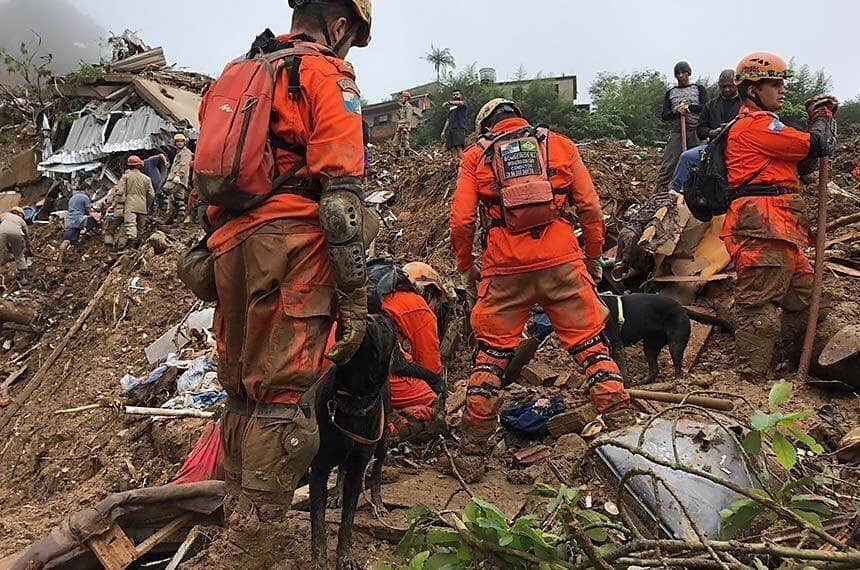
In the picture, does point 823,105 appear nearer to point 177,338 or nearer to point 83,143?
point 177,338

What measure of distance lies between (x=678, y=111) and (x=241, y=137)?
24.2ft

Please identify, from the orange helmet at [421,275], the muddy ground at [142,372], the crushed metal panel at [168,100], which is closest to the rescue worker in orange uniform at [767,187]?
the muddy ground at [142,372]

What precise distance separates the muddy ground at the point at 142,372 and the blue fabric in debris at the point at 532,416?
166 mm

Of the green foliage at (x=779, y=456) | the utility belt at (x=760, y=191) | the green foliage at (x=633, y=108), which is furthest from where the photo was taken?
the green foliage at (x=633, y=108)

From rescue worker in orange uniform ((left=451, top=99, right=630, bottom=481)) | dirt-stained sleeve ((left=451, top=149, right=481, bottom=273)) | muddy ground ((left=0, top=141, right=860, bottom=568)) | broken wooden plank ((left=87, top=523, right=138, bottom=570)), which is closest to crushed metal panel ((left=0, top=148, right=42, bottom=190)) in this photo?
muddy ground ((left=0, top=141, right=860, bottom=568))

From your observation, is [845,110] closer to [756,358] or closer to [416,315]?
[756,358]

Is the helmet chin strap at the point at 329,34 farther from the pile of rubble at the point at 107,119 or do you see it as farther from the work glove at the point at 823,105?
the pile of rubble at the point at 107,119

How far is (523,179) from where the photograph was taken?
385cm

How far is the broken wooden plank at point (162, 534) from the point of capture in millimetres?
2703

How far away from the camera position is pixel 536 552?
1.68 metres

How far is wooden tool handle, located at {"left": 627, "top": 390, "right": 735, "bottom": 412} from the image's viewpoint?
3363 mm

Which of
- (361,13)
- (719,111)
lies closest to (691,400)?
(361,13)

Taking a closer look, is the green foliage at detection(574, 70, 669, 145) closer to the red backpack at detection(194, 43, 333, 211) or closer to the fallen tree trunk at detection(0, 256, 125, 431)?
the fallen tree trunk at detection(0, 256, 125, 431)

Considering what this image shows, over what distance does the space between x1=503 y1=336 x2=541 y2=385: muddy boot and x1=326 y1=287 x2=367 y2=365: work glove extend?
3.36 metres
